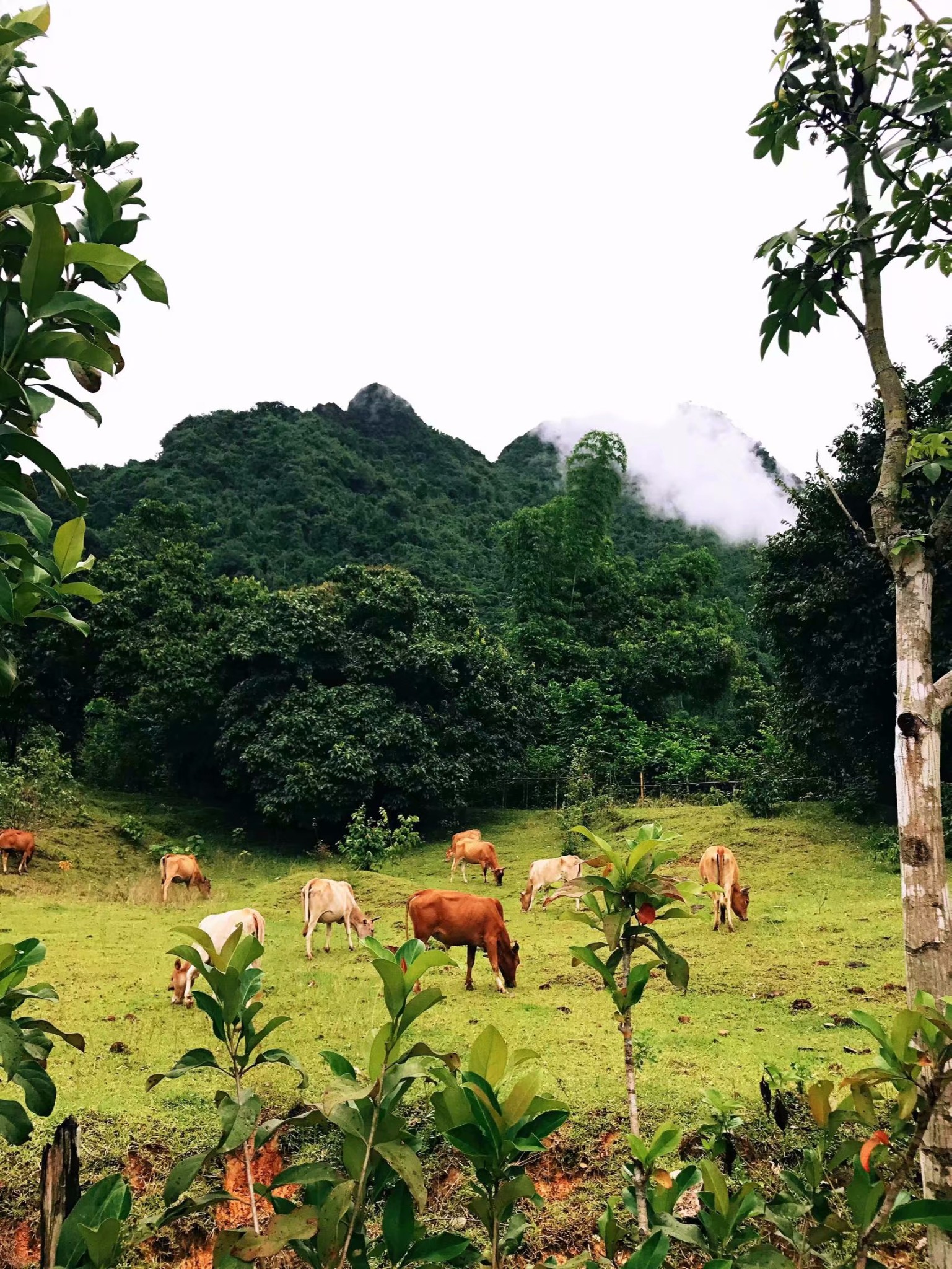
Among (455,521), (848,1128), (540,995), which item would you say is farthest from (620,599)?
(848,1128)

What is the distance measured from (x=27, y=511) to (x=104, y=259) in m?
0.46

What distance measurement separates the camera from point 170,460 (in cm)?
3900

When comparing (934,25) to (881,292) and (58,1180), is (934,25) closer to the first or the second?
(881,292)

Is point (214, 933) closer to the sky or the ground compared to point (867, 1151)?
closer to the ground

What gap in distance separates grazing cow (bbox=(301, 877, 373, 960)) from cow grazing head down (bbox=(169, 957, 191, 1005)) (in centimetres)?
175

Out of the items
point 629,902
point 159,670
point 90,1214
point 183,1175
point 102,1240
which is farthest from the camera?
point 159,670

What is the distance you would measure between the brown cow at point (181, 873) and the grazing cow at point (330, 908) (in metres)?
3.82

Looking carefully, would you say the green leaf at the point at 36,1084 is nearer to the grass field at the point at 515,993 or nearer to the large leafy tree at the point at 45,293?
the large leafy tree at the point at 45,293

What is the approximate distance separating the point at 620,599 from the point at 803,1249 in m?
27.1

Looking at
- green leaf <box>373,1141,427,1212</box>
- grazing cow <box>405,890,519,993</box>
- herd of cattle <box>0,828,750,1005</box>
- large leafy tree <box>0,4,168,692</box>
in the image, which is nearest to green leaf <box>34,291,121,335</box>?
large leafy tree <box>0,4,168,692</box>

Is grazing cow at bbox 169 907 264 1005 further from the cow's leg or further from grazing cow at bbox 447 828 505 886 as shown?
grazing cow at bbox 447 828 505 886

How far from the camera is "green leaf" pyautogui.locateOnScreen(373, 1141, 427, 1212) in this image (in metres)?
1.22

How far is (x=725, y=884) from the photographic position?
8656 millimetres

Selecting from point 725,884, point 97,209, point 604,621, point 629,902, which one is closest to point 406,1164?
point 629,902
